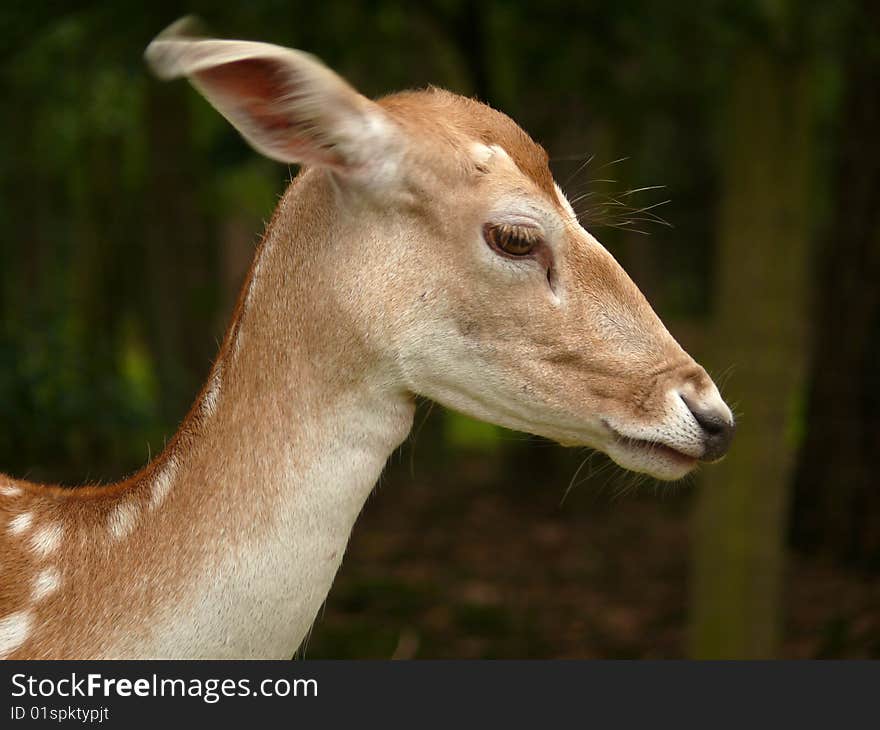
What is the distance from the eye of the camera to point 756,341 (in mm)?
5168

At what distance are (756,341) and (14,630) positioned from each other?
11.5 feet

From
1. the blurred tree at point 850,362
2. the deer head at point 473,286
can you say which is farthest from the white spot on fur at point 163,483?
the blurred tree at point 850,362

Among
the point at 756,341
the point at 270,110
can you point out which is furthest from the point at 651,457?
the point at 756,341

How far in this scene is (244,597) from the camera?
2.58m

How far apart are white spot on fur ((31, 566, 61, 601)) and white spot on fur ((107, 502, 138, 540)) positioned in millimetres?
153

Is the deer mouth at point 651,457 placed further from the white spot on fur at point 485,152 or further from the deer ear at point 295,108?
the deer ear at point 295,108

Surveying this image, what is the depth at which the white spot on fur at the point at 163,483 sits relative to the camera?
272 cm

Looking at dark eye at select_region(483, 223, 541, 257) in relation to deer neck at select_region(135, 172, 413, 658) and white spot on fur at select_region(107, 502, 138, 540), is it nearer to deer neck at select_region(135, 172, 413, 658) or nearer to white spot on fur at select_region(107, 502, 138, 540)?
deer neck at select_region(135, 172, 413, 658)

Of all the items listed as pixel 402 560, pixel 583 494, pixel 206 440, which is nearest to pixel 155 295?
pixel 402 560

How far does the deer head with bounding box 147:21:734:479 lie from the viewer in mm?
2676

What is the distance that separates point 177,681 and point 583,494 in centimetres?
691

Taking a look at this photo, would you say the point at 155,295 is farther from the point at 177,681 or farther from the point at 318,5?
the point at 177,681

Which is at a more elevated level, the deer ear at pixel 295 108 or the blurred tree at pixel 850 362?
the deer ear at pixel 295 108

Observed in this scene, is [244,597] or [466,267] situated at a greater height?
[466,267]
